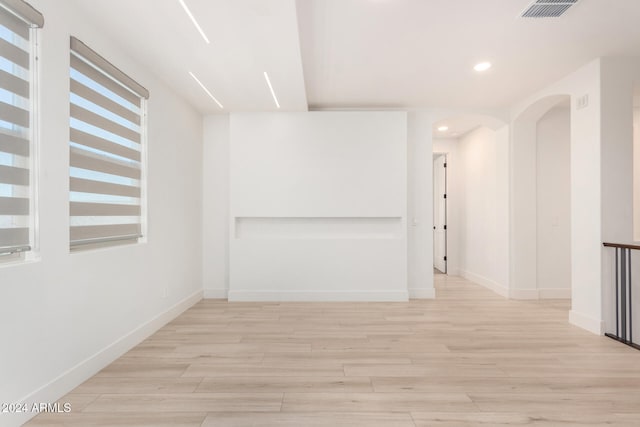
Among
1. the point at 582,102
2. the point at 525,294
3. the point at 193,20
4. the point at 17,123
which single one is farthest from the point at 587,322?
the point at 17,123

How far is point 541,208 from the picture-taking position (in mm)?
4875

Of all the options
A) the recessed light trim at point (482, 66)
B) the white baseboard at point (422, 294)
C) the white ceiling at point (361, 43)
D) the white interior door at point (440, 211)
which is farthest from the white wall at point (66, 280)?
the white interior door at point (440, 211)

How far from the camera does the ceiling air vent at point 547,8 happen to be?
2447 mm

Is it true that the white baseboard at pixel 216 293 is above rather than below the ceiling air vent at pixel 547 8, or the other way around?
below

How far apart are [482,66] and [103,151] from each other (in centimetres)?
371

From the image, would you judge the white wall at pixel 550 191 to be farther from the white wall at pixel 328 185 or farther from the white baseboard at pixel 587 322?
the white wall at pixel 328 185

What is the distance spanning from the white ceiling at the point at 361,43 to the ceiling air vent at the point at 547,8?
0.08 m

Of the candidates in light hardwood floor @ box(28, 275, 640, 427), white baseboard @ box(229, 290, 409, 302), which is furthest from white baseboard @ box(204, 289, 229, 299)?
light hardwood floor @ box(28, 275, 640, 427)

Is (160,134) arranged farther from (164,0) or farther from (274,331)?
(274,331)

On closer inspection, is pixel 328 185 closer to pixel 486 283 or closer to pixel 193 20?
pixel 193 20

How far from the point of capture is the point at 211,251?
16.1 feet

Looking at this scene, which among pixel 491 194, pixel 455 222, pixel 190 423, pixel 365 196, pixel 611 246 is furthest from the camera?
pixel 455 222

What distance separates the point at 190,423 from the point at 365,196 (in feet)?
→ 11.3

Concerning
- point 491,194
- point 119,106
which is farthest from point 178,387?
point 491,194
